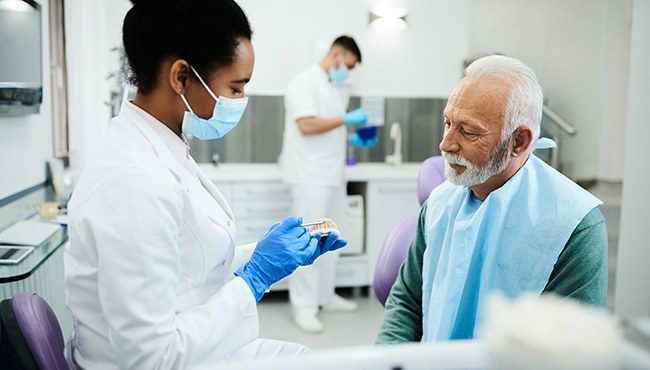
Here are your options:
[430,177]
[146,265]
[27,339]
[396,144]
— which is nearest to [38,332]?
[27,339]

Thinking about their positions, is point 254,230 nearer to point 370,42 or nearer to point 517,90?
point 370,42

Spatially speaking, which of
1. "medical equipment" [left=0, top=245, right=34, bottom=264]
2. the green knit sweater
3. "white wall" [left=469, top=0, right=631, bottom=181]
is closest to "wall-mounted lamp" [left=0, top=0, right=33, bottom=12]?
"medical equipment" [left=0, top=245, right=34, bottom=264]

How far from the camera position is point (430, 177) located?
6.84 feet

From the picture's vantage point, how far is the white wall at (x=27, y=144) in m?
2.28

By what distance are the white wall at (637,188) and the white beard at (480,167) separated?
1.28 meters

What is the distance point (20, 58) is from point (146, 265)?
176cm

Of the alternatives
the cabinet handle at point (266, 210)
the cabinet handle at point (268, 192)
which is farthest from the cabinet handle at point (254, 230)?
the cabinet handle at point (268, 192)

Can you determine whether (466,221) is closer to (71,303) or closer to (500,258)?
(500,258)

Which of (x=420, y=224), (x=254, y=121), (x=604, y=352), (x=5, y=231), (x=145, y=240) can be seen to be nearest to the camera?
(x=604, y=352)

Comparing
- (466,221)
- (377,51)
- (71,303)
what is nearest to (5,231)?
(71,303)

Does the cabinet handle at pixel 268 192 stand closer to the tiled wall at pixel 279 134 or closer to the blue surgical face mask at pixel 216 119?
the tiled wall at pixel 279 134

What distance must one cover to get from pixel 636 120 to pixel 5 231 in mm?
2478

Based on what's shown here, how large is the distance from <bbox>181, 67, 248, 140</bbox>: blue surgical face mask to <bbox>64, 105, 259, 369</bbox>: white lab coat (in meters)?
0.10

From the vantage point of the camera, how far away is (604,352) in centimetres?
37
